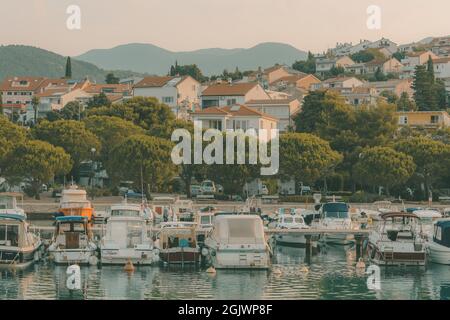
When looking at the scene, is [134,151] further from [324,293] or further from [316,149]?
[324,293]

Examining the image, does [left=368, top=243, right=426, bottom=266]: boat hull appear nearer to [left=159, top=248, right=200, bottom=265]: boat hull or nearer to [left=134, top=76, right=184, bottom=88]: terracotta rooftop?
[left=159, top=248, right=200, bottom=265]: boat hull

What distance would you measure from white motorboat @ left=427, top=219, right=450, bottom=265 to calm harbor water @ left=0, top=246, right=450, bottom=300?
424 millimetres

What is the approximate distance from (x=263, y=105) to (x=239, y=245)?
57836 millimetres

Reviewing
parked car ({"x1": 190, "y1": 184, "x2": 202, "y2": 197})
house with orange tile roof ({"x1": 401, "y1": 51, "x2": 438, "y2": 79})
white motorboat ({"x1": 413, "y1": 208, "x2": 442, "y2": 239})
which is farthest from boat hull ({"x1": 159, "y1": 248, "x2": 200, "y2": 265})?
house with orange tile roof ({"x1": 401, "y1": 51, "x2": 438, "y2": 79})

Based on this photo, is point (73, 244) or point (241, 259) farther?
point (73, 244)

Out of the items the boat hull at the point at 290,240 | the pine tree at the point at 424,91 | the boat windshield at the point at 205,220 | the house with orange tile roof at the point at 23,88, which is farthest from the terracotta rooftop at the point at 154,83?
the boat windshield at the point at 205,220

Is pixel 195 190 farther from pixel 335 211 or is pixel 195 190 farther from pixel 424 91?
pixel 424 91

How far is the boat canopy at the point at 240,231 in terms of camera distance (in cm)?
3497

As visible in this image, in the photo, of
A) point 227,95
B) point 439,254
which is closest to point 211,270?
point 439,254

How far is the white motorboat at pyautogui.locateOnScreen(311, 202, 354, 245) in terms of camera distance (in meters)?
44.2

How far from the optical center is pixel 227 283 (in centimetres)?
3247

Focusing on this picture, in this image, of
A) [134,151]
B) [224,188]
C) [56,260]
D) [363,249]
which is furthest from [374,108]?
[56,260]

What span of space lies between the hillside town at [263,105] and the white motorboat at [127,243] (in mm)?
26263
